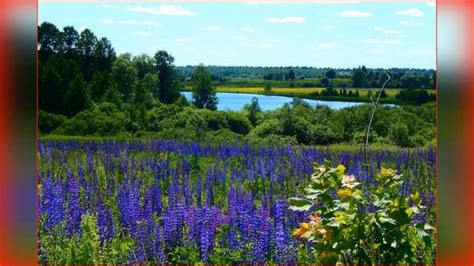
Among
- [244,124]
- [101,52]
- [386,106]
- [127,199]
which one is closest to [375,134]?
[386,106]

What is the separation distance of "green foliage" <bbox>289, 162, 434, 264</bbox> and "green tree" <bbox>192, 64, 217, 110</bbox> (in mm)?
4544

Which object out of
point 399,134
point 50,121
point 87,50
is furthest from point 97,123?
point 399,134

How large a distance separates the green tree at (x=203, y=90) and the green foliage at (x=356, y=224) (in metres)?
4.54

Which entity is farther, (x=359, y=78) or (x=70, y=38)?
(x=70, y=38)

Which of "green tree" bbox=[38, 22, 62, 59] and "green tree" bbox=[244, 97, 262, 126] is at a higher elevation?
"green tree" bbox=[38, 22, 62, 59]

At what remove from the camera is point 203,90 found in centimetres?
851

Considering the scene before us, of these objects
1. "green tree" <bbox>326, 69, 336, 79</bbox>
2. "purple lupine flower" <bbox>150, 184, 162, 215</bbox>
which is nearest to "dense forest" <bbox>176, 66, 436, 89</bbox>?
"green tree" <bbox>326, 69, 336, 79</bbox>

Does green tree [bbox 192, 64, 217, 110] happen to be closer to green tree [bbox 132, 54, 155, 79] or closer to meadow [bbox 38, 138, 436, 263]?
green tree [bbox 132, 54, 155, 79]

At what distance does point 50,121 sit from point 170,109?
5.92 ft

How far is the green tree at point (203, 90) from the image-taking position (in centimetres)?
816

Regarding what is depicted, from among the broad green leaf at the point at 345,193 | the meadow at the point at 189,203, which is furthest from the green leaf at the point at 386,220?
the meadow at the point at 189,203

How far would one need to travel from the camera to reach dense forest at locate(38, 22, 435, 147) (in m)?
8.50

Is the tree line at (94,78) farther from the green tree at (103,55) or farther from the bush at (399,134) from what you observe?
the bush at (399,134)

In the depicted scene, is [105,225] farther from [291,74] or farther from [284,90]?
[284,90]
